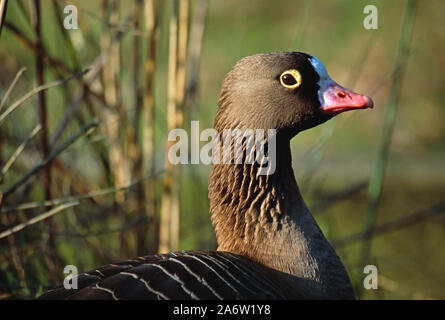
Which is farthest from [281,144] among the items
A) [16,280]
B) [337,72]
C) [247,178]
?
[337,72]

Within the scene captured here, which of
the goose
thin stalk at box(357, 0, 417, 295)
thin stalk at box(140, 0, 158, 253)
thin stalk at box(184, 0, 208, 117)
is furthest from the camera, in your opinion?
thin stalk at box(184, 0, 208, 117)

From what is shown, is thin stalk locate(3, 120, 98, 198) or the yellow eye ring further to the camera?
the yellow eye ring

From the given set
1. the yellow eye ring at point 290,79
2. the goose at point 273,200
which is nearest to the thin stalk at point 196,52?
the goose at point 273,200

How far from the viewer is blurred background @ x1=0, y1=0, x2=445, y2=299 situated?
2836 mm

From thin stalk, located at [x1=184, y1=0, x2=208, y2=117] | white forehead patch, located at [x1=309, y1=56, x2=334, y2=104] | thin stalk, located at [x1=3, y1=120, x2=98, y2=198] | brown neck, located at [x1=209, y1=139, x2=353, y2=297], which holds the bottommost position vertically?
brown neck, located at [x1=209, y1=139, x2=353, y2=297]

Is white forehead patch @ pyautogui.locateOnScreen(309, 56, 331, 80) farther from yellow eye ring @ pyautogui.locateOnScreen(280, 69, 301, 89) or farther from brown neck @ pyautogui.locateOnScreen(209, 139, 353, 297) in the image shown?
brown neck @ pyautogui.locateOnScreen(209, 139, 353, 297)

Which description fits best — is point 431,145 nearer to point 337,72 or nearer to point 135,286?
point 337,72

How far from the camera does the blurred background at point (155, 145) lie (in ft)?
9.30

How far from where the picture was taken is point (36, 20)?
98.7 inches

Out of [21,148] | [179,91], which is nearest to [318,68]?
[179,91]

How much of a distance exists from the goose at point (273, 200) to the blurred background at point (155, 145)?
42cm

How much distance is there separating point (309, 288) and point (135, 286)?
718 mm

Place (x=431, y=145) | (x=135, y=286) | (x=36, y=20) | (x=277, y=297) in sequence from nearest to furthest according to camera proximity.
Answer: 1. (x=135, y=286)
2. (x=277, y=297)
3. (x=36, y=20)
4. (x=431, y=145)

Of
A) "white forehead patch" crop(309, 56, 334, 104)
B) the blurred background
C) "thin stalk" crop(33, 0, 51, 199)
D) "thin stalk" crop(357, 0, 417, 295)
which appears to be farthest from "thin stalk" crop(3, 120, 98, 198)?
"thin stalk" crop(357, 0, 417, 295)
